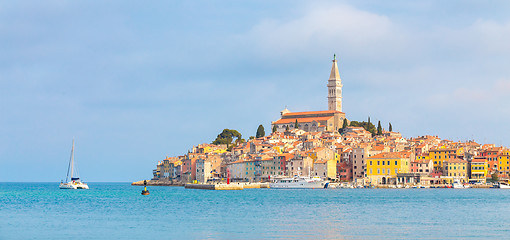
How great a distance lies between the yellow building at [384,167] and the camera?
103938 mm

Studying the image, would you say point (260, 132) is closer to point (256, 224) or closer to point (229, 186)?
point (229, 186)

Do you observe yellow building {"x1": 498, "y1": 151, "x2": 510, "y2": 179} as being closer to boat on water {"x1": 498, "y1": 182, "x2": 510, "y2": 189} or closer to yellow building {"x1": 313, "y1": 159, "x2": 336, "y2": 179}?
boat on water {"x1": 498, "y1": 182, "x2": 510, "y2": 189}

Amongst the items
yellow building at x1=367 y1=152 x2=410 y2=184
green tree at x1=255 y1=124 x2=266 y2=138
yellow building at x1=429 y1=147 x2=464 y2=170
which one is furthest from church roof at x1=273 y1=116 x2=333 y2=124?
yellow building at x1=367 y1=152 x2=410 y2=184

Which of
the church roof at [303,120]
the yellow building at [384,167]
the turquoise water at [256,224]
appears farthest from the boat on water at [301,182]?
the turquoise water at [256,224]

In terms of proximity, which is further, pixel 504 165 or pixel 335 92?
pixel 335 92

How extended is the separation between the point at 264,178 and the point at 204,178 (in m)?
10.7

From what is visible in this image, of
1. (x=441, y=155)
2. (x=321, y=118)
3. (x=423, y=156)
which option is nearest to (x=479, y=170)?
(x=441, y=155)

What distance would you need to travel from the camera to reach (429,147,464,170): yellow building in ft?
359

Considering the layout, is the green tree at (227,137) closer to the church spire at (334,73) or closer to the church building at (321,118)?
the church building at (321,118)

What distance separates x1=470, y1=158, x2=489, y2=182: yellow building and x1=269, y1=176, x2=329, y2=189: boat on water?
2214 cm

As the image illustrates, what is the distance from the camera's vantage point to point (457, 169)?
4168 inches

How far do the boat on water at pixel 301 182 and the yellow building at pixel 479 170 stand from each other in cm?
2214

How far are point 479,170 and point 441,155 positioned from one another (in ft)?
21.4

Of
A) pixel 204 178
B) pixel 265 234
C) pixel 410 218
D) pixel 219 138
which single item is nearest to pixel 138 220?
pixel 265 234
